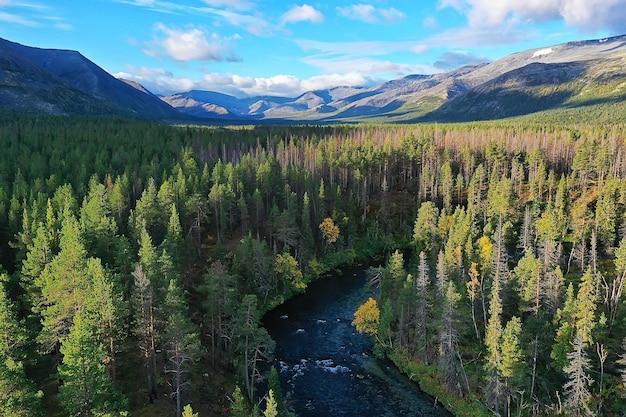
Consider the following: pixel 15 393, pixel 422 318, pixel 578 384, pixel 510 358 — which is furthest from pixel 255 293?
pixel 578 384

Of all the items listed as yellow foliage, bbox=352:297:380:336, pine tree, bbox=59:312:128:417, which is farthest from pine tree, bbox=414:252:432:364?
pine tree, bbox=59:312:128:417

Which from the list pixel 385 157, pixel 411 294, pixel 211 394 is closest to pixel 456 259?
pixel 411 294

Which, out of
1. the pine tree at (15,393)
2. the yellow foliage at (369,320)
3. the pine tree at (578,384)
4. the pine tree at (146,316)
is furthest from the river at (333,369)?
the pine tree at (15,393)

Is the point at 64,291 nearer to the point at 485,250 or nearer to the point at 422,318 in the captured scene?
the point at 422,318

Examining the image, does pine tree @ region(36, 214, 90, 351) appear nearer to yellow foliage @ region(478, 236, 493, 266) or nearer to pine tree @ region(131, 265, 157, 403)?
pine tree @ region(131, 265, 157, 403)

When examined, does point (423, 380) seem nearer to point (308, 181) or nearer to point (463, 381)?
point (463, 381)

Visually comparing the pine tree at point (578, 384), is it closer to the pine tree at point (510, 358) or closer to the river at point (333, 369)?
the pine tree at point (510, 358)

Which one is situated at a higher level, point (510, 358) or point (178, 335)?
point (178, 335)
